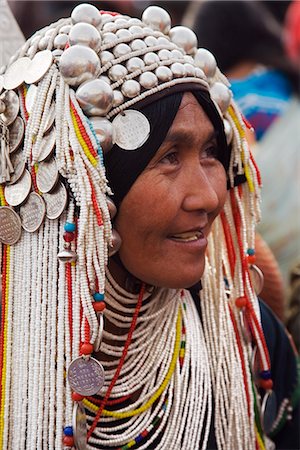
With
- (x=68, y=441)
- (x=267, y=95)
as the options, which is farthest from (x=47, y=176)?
(x=267, y=95)

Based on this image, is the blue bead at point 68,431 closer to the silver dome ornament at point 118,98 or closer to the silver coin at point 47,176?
the silver coin at point 47,176

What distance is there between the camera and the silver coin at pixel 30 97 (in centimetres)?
205

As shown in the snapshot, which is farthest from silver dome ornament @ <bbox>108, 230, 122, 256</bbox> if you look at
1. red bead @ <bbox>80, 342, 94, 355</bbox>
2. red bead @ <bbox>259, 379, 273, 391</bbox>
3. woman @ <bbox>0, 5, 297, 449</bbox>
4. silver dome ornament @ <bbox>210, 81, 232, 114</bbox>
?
red bead @ <bbox>259, 379, 273, 391</bbox>

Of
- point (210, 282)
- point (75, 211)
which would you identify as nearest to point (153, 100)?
point (75, 211)

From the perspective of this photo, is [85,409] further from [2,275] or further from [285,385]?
[285,385]

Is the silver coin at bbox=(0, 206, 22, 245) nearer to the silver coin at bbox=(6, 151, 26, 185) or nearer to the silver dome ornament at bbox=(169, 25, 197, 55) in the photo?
the silver coin at bbox=(6, 151, 26, 185)

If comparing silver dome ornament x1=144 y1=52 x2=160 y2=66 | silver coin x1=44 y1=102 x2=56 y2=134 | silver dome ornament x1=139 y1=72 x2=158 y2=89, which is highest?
silver dome ornament x1=144 y1=52 x2=160 y2=66

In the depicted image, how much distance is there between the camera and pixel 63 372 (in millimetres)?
2068

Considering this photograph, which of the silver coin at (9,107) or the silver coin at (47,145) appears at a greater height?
the silver coin at (9,107)

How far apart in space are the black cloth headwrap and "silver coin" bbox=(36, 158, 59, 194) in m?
0.12

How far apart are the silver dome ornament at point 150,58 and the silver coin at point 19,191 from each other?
0.37 meters

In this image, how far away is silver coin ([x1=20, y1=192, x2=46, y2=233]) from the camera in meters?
2.05

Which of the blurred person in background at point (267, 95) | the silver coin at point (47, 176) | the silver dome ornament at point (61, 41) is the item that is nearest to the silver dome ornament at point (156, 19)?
the silver dome ornament at point (61, 41)

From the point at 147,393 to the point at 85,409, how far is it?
0.56 feet
